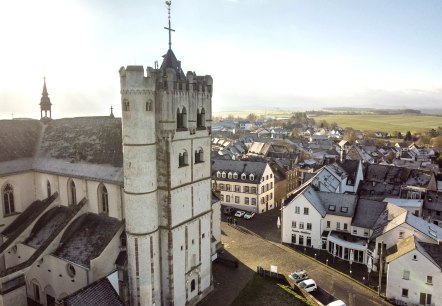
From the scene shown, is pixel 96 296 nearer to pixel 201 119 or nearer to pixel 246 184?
pixel 201 119

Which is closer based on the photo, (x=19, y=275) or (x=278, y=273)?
(x=19, y=275)

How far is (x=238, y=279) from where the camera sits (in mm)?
43438

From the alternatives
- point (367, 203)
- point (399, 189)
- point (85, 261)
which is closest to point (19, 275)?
point (85, 261)

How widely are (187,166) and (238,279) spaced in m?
17.0

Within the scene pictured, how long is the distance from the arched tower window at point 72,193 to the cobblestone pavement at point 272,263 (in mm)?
18480

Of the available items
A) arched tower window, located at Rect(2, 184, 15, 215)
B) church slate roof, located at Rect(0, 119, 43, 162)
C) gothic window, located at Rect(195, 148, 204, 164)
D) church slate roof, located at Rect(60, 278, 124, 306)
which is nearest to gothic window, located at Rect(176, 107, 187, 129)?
gothic window, located at Rect(195, 148, 204, 164)

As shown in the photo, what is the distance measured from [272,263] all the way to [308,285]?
8199 millimetres

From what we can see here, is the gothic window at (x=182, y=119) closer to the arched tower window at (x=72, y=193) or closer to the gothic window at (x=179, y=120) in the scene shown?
the gothic window at (x=179, y=120)

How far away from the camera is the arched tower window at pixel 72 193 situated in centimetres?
3972

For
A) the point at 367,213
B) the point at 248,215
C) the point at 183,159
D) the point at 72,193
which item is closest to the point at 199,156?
the point at 183,159

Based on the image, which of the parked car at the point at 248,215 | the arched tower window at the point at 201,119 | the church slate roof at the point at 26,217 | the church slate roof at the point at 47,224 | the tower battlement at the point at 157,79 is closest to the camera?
the tower battlement at the point at 157,79

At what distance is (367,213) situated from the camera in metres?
51.8

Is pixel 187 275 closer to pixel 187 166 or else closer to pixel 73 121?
pixel 187 166

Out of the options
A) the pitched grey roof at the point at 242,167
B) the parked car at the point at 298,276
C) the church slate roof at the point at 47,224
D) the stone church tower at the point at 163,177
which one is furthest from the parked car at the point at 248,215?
the church slate roof at the point at 47,224
